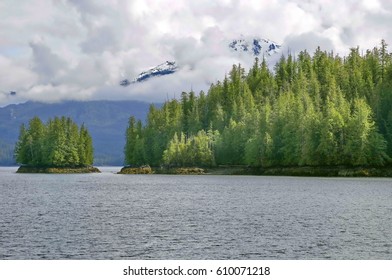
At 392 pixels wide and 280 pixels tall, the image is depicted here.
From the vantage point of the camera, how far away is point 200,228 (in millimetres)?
57031

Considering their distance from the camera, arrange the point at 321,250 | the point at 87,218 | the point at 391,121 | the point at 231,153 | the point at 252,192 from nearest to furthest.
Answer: the point at 321,250 → the point at 87,218 → the point at 252,192 → the point at 391,121 → the point at 231,153

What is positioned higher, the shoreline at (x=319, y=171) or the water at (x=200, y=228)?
the shoreline at (x=319, y=171)

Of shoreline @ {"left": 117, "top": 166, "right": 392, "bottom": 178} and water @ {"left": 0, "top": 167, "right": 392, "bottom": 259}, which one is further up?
shoreline @ {"left": 117, "top": 166, "right": 392, "bottom": 178}

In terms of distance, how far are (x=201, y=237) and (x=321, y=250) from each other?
10.6m

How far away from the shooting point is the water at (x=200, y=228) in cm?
4516

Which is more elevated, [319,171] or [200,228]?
[319,171]

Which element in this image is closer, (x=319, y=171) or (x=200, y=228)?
(x=200, y=228)

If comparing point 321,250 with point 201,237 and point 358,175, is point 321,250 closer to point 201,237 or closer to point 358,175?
point 201,237

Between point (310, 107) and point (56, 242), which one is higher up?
point (310, 107)

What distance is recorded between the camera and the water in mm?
45156

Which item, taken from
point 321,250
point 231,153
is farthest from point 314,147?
point 321,250

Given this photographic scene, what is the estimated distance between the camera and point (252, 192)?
339ft

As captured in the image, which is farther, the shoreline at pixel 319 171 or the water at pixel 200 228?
the shoreline at pixel 319 171

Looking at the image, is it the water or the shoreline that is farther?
the shoreline
